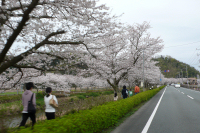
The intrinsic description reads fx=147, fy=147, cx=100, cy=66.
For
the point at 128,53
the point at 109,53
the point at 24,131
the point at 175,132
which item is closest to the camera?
the point at 24,131

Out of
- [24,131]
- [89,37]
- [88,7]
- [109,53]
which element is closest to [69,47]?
[89,37]

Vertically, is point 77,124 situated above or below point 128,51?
below

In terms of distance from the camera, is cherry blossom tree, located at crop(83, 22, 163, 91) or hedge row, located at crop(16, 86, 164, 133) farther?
cherry blossom tree, located at crop(83, 22, 163, 91)

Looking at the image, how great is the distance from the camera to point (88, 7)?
505 cm

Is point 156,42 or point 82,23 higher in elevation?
point 156,42

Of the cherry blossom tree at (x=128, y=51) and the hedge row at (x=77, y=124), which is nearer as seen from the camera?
the hedge row at (x=77, y=124)

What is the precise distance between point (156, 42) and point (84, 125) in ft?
52.6

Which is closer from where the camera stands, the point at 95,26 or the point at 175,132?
the point at 175,132

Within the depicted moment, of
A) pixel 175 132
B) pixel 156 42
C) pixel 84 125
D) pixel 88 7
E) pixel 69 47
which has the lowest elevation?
pixel 175 132

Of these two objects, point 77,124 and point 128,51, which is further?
point 128,51

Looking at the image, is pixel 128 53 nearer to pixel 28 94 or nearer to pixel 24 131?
pixel 28 94

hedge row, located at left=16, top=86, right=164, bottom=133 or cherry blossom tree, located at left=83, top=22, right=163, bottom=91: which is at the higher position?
cherry blossom tree, located at left=83, top=22, right=163, bottom=91

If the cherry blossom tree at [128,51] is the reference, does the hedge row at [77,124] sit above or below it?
below

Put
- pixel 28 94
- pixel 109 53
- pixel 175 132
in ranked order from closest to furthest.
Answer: pixel 28 94
pixel 175 132
pixel 109 53
